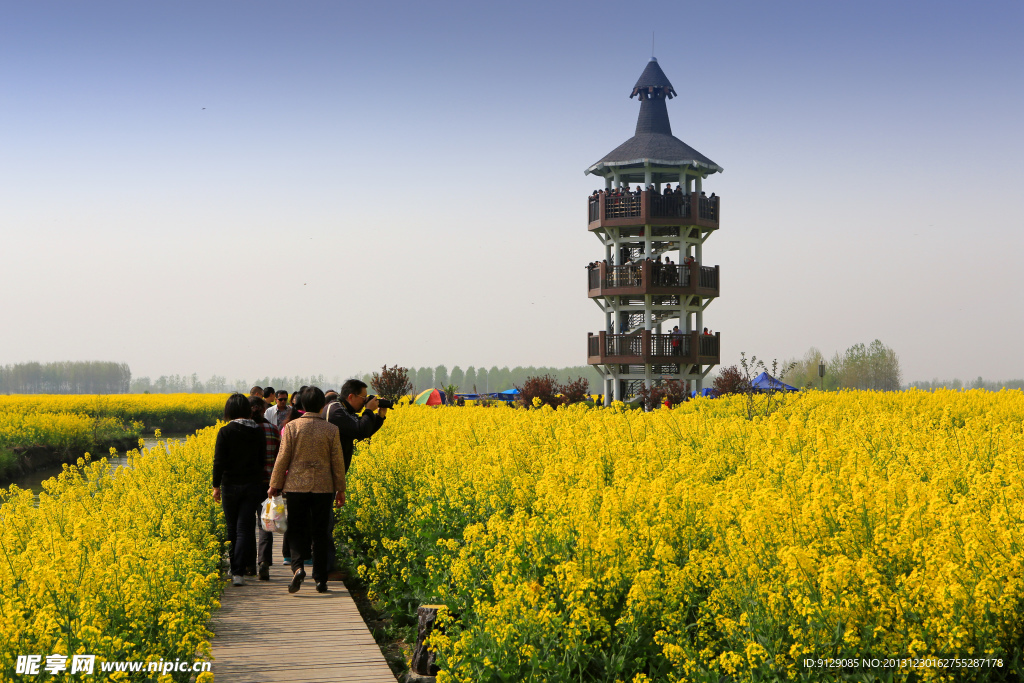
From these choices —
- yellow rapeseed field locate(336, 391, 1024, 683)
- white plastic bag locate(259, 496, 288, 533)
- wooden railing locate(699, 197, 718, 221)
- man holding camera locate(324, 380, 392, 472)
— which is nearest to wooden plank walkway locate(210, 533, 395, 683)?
white plastic bag locate(259, 496, 288, 533)

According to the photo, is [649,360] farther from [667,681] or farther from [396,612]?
[667,681]

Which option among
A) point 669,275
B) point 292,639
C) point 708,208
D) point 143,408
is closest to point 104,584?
point 292,639

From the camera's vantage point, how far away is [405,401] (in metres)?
28.4

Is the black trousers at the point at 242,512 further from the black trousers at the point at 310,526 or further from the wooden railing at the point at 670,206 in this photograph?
the wooden railing at the point at 670,206

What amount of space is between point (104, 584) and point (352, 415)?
170 inches

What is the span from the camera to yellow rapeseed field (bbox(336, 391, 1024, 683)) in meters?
4.02

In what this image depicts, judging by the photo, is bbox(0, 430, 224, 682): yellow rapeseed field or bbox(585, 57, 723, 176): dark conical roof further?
bbox(585, 57, 723, 176): dark conical roof

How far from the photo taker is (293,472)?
8.38m

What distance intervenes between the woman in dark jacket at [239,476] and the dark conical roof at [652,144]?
35.7m

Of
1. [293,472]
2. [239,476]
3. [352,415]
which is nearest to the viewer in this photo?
[293,472]

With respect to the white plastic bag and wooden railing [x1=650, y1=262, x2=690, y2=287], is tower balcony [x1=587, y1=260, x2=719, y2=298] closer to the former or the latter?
wooden railing [x1=650, y1=262, x2=690, y2=287]

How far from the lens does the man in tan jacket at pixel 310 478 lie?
8.39m

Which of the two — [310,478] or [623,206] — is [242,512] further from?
[623,206]

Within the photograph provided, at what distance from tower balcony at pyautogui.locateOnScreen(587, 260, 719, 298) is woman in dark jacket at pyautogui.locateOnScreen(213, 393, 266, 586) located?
104 ft
